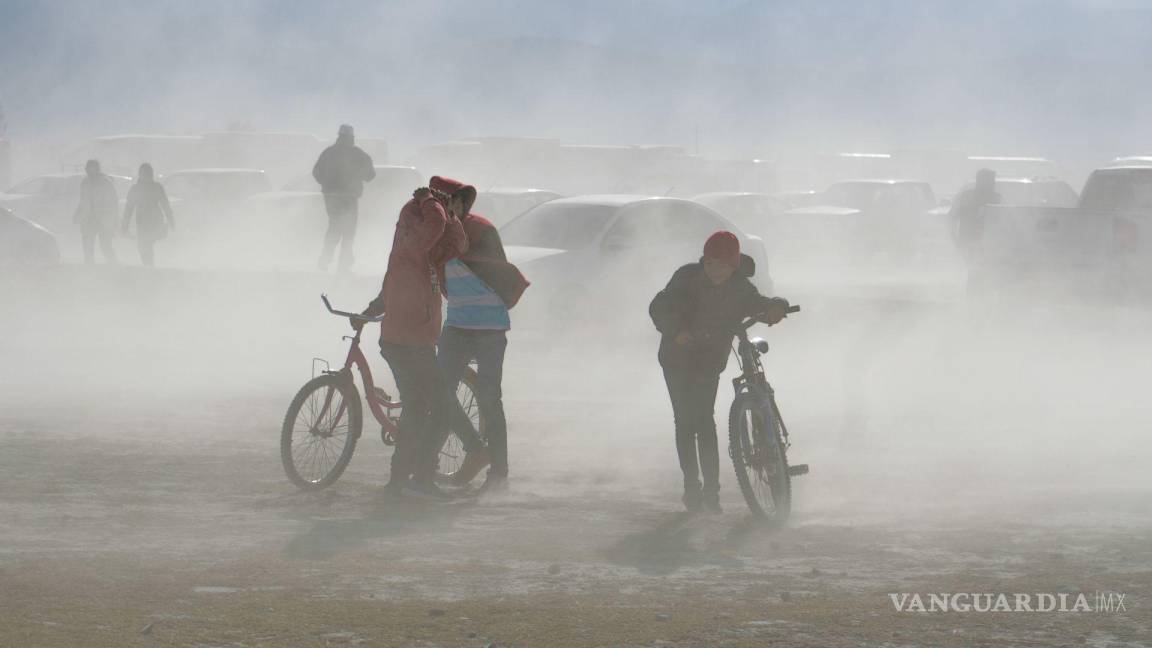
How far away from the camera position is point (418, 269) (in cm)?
907

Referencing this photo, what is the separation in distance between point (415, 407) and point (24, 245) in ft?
52.3

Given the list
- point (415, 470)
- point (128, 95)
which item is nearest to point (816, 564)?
point (415, 470)

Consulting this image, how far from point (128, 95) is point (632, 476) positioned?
121113 millimetres

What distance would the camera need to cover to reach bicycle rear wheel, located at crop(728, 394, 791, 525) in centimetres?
886

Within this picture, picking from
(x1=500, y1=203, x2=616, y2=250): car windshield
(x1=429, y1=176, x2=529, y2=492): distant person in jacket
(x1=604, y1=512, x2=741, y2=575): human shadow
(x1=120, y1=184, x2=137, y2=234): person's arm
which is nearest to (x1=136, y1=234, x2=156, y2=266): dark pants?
(x1=120, y1=184, x2=137, y2=234): person's arm

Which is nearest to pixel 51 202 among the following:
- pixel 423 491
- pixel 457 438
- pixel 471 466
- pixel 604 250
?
pixel 604 250

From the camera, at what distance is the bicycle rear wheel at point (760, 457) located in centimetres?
886

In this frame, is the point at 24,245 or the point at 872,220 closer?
the point at 24,245

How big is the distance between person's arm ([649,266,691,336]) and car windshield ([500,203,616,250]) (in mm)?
9386

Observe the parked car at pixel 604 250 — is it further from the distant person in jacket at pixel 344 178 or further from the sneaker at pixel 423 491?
the sneaker at pixel 423 491

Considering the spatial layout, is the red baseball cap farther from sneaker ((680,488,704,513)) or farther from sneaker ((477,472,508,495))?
sneaker ((477,472,508,495))

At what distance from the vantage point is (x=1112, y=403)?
552 inches

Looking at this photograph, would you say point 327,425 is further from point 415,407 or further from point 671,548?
point 671,548

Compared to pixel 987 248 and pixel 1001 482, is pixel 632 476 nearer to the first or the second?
pixel 1001 482
